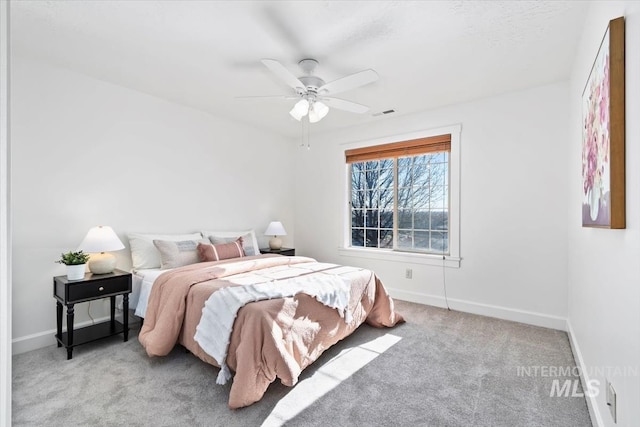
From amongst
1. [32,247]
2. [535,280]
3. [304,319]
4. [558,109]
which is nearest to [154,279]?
[32,247]

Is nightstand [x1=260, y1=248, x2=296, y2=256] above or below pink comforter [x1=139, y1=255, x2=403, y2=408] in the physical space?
above

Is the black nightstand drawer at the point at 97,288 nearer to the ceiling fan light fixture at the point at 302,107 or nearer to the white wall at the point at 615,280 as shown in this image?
the ceiling fan light fixture at the point at 302,107

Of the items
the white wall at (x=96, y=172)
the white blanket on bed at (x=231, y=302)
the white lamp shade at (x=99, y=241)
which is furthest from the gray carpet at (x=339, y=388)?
the white lamp shade at (x=99, y=241)

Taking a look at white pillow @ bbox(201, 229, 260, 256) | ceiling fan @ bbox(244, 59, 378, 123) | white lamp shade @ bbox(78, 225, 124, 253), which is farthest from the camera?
white pillow @ bbox(201, 229, 260, 256)

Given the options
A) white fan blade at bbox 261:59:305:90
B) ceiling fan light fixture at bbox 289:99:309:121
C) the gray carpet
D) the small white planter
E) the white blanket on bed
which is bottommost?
the gray carpet

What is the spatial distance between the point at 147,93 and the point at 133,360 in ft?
8.91

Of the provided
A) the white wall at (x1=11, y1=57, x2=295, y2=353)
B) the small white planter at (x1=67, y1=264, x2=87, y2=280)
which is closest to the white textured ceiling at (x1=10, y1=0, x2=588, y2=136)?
the white wall at (x1=11, y1=57, x2=295, y2=353)

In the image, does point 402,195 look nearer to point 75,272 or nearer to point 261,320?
point 261,320

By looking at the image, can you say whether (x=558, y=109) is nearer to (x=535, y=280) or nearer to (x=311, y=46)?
(x=535, y=280)

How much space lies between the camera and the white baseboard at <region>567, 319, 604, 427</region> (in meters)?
1.67

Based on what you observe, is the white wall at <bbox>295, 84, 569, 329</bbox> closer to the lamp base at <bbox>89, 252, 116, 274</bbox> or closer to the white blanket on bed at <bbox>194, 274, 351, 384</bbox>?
the white blanket on bed at <bbox>194, 274, 351, 384</bbox>

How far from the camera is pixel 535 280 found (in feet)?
10.7

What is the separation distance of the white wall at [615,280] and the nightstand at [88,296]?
3.34 metres

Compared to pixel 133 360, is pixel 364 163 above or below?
above
